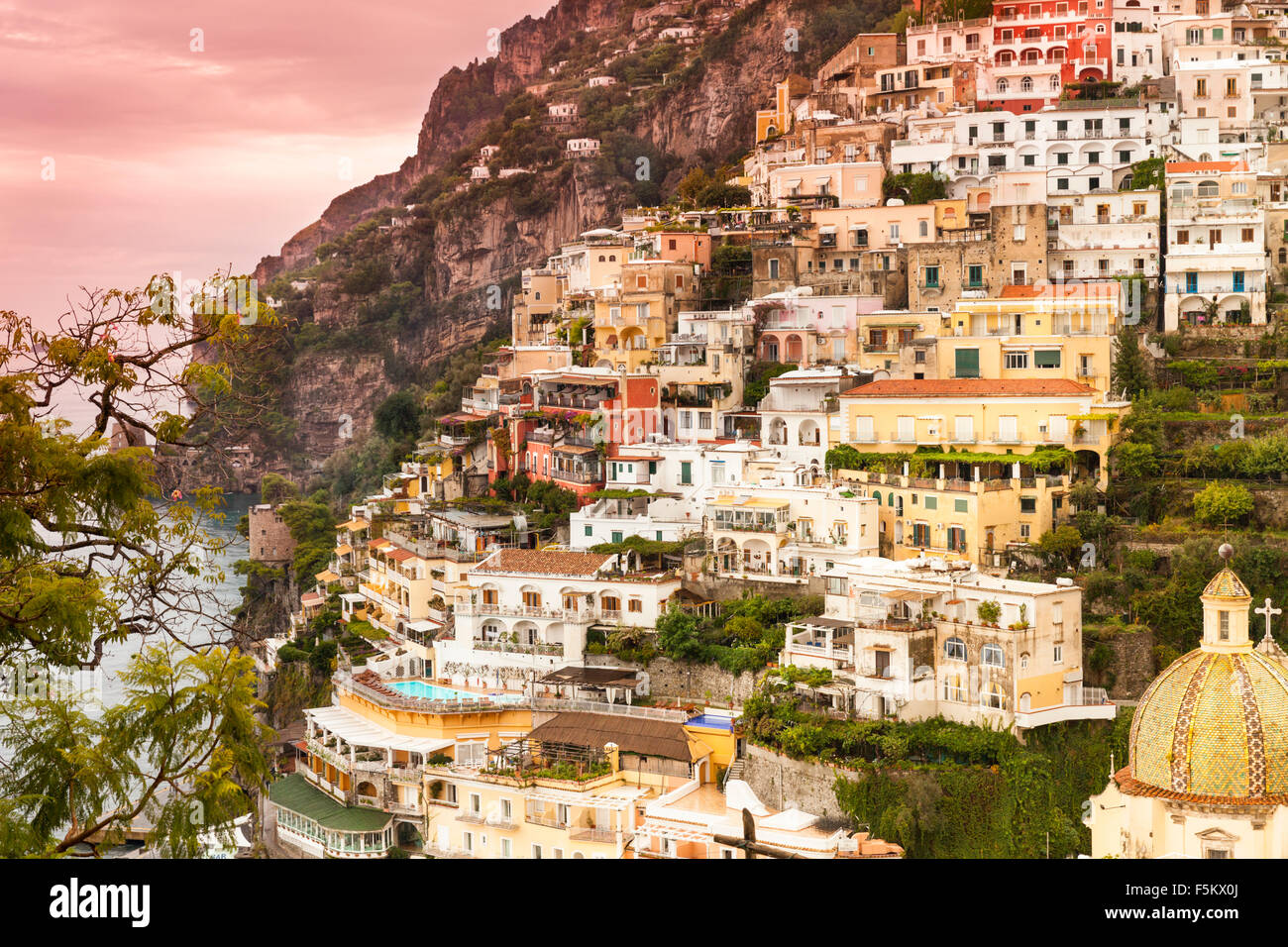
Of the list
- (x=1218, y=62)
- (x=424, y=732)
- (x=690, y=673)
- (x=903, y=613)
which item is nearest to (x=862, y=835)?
(x=903, y=613)

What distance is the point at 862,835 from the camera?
1905 cm

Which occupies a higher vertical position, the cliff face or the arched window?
the cliff face

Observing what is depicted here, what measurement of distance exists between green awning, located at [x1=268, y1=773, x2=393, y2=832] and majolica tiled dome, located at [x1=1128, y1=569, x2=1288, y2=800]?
41.5 feet

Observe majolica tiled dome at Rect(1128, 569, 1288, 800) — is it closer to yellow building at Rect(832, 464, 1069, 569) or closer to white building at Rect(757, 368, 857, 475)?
yellow building at Rect(832, 464, 1069, 569)

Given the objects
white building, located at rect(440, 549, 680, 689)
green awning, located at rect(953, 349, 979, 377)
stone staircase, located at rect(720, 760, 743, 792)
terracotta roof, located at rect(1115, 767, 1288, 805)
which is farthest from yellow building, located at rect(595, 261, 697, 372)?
terracotta roof, located at rect(1115, 767, 1288, 805)

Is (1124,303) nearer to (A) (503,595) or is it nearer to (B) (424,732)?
(A) (503,595)

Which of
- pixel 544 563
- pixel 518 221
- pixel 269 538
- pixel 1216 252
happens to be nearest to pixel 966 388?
pixel 1216 252

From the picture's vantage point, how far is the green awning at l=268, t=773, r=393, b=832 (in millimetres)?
23766

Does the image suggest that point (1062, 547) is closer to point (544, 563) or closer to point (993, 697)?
point (993, 697)

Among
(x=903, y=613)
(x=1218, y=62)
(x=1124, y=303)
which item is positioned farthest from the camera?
(x=1218, y=62)

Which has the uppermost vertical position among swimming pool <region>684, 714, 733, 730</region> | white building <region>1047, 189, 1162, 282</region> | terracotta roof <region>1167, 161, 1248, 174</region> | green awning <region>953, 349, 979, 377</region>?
terracotta roof <region>1167, 161, 1248, 174</region>

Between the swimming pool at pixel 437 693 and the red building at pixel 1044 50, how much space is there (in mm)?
21046

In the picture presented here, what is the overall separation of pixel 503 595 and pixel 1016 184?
15.5 metres
